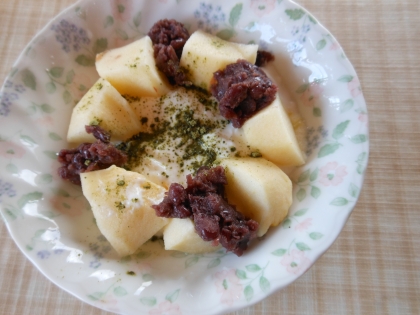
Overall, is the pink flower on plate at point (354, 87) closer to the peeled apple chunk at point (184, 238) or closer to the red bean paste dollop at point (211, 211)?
the red bean paste dollop at point (211, 211)

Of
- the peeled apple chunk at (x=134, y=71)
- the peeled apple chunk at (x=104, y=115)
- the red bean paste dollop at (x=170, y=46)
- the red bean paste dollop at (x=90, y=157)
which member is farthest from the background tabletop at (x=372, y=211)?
the red bean paste dollop at (x=170, y=46)

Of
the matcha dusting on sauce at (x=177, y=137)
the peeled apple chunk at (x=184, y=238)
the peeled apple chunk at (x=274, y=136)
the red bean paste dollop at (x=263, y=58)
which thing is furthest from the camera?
the red bean paste dollop at (x=263, y=58)

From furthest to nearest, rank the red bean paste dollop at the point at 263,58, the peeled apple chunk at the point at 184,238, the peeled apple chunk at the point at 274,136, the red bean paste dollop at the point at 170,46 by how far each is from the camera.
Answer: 1. the red bean paste dollop at the point at 263,58
2. the red bean paste dollop at the point at 170,46
3. the peeled apple chunk at the point at 274,136
4. the peeled apple chunk at the point at 184,238

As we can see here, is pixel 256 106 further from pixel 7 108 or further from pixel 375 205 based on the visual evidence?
pixel 7 108

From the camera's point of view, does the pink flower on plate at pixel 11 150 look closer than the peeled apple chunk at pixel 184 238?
No

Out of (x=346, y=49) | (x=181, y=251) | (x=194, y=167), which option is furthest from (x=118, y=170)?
(x=346, y=49)

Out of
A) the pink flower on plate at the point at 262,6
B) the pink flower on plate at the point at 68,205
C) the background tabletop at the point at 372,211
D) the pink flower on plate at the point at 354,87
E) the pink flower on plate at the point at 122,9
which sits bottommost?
the background tabletop at the point at 372,211
